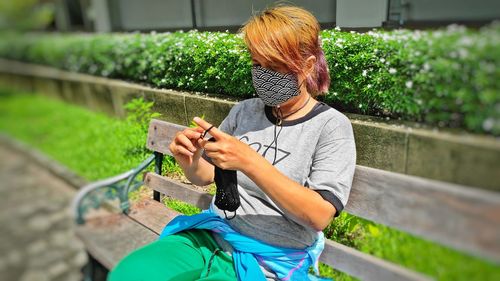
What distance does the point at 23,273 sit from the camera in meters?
3.29

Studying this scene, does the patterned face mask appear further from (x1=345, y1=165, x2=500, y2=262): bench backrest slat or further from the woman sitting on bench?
(x1=345, y1=165, x2=500, y2=262): bench backrest slat

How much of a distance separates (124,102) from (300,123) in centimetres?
336

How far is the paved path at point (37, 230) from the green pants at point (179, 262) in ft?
5.82

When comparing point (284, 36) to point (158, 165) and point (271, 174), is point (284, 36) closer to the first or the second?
point (271, 174)

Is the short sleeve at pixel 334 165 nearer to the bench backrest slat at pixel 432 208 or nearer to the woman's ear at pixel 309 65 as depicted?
the bench backrest slat at pixel 432 208

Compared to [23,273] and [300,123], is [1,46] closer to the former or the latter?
[23,273]

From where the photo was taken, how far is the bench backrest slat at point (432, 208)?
1153 mm

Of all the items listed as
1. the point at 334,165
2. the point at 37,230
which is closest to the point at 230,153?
the point at 334,165

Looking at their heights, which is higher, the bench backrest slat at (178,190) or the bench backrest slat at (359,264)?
the bench backrest slat at (359,264)

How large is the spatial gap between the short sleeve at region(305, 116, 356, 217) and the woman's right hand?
1.70 ft

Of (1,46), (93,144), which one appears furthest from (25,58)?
(93,144)

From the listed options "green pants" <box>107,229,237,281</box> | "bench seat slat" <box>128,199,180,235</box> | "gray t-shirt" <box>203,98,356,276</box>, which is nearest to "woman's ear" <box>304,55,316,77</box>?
"gray t-shirt" <box>203,98,356,276</box>

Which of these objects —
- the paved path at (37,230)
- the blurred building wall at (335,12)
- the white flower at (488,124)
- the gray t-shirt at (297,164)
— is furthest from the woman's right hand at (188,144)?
the paved path at (37,230)

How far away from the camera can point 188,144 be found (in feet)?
5.82
